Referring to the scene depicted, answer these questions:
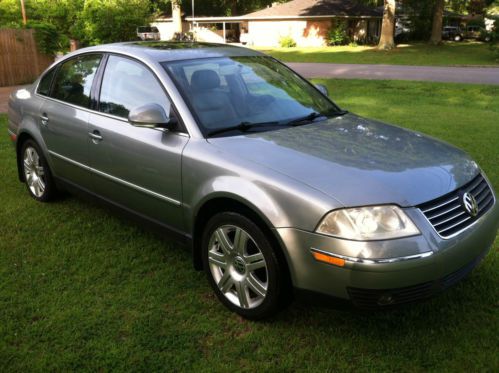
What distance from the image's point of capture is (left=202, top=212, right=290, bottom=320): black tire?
2.93 metres

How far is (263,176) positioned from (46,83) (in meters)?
3.17

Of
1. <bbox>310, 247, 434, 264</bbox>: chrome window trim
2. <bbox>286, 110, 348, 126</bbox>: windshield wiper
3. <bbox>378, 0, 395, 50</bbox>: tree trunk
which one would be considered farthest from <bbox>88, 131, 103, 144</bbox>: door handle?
<bbox>378, 0, 395, 50</bbox>: tree trunk

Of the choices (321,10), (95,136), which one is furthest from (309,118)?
(321,10)

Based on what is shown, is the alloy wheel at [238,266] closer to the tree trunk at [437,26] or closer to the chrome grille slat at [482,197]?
the chrome grille slat at [482,197]

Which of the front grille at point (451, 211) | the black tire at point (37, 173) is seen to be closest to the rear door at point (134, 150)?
the black tire at point (37, 173)

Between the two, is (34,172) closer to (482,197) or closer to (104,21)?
(482,197)

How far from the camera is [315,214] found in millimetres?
2686

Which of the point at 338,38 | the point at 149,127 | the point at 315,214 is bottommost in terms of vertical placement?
the point at 338,38

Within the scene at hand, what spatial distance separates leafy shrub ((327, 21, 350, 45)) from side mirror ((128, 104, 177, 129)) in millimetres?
42412

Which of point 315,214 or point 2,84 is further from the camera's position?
point 2,84

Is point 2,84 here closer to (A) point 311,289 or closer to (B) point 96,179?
(B) point 96,179

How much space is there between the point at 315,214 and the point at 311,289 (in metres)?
0.43

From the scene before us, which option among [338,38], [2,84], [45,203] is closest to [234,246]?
[45,203]

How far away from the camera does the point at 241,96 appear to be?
383cm
